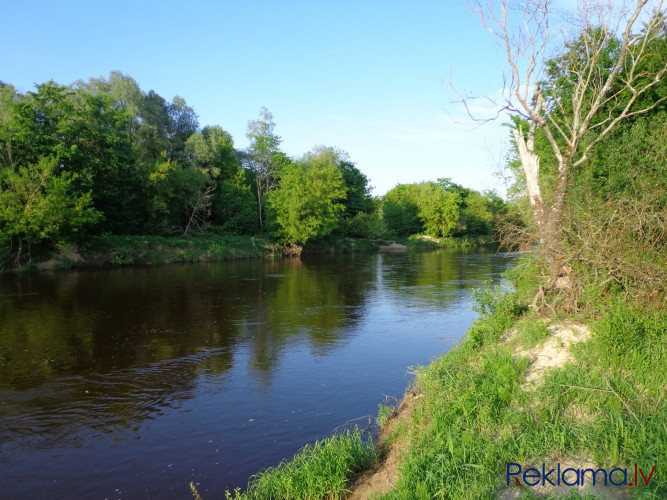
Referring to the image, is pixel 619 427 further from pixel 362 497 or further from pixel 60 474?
pixel 60 474

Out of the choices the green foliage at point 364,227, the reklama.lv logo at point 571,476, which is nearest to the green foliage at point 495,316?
the reklama.lv logo at point 571,476

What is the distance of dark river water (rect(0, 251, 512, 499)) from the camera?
7.15m

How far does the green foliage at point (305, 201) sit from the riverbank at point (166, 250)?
7.54 ft

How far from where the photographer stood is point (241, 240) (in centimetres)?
5009

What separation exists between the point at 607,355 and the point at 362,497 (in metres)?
4.25

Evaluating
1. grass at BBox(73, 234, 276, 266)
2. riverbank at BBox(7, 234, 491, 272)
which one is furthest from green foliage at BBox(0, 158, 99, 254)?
grass at BBox(73, 234, 276, 266)

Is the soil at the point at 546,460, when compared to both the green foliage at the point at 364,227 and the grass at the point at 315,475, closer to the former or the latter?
the grass at the point at 315,475

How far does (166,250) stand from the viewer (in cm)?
4244

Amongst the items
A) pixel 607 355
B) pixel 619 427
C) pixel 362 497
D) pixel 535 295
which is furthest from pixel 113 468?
pixel 535 295

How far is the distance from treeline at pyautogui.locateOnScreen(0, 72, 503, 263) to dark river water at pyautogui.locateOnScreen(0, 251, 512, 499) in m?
11.2

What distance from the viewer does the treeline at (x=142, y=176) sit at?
108 ft

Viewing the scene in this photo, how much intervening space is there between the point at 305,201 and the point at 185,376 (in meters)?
42.8

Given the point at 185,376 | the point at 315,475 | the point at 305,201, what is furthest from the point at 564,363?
the point at 305,201

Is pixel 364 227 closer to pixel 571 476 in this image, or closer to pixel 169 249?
pixel 169 249
